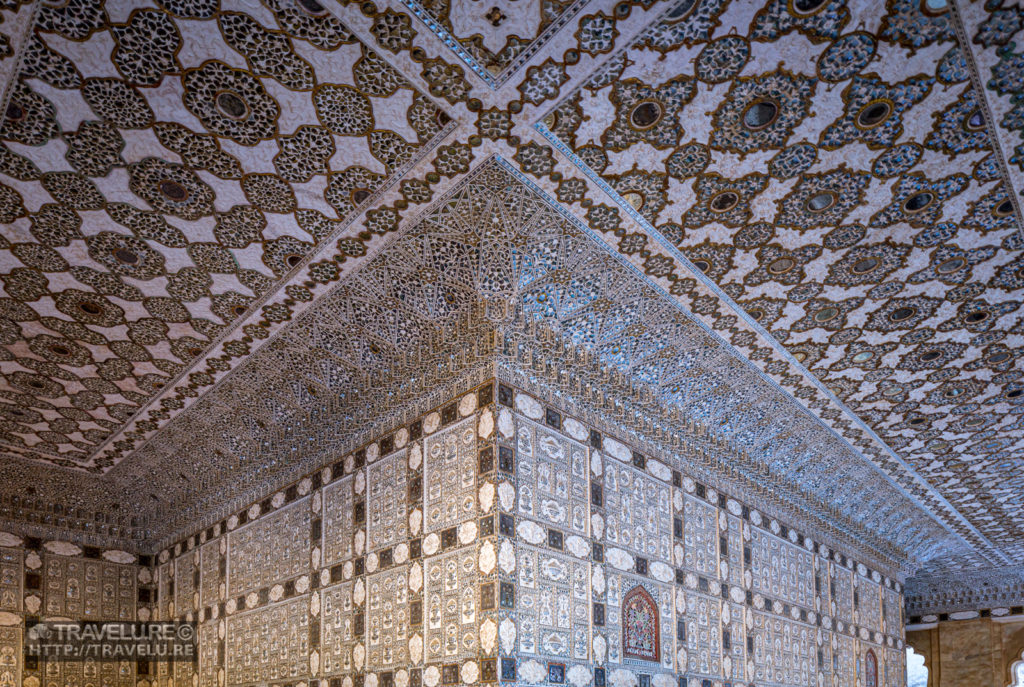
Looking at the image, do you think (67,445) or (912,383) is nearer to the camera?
Result: (912,383)

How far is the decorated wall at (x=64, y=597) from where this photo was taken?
24.0ft

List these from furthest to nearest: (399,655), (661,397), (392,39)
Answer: (661,397)
(399,655)
(392,39)

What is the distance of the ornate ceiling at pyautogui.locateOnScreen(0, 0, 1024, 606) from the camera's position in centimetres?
337

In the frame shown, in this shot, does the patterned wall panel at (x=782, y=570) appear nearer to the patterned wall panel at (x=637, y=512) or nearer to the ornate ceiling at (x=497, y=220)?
the ornate ceiling at (x=497, y=220)

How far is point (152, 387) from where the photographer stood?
6281 millimetres

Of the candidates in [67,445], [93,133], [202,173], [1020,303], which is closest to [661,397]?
[1020,303]

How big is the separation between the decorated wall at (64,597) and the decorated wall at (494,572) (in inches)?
18.9

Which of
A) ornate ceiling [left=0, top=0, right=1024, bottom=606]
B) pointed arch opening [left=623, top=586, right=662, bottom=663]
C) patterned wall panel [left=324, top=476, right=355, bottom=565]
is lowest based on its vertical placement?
pointed arch opening [left=623, top=586, right=662, bottom=663]

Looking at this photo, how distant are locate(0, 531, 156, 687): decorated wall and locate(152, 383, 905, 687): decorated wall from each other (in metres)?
0.48

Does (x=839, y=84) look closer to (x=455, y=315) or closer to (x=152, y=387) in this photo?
(x=455, y=315)

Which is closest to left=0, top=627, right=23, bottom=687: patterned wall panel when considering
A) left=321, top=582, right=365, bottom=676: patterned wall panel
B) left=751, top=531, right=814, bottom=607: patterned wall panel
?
left=321, top=582, right=365, bottom=676: patterned wall panel

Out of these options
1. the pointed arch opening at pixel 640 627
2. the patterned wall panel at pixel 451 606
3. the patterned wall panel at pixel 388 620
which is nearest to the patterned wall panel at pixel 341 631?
the patterned wall panel at pixel 388 620

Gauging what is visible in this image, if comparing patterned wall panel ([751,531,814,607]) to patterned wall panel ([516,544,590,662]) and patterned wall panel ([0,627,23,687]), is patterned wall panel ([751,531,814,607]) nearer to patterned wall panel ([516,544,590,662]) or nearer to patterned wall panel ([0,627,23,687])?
patterned wall panel ([516,544,590,662])

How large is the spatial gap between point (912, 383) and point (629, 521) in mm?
2801
